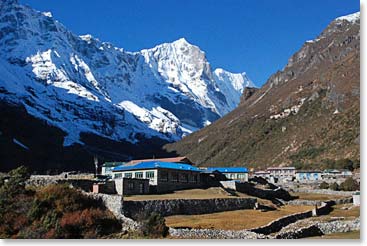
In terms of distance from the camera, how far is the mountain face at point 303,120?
257ft

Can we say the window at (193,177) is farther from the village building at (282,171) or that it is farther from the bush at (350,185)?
the village building at (282,171)

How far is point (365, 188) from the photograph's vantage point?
14750 millimetres

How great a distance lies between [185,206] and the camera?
27.8m

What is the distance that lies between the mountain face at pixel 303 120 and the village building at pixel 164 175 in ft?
104

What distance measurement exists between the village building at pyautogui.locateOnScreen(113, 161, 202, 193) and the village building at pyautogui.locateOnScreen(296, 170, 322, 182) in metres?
31.8

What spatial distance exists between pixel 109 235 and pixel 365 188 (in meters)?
8.89

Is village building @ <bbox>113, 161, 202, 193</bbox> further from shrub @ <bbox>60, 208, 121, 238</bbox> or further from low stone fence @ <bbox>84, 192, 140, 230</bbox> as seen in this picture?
shrub @ <bbox>60, 208, 121, 238</bbox>

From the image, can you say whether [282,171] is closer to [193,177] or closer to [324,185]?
[324,185]

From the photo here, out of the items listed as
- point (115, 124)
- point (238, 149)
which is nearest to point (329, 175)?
point (238, 149)

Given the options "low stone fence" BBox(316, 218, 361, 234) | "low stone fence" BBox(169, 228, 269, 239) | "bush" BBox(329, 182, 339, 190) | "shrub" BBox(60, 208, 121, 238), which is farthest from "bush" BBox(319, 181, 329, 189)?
"low stone fence" BBox(169, 228, 269, 239)

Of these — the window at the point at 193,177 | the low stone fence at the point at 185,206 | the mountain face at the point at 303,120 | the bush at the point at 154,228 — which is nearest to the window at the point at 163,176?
the window at the point at 193,177

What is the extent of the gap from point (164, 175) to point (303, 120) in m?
66.3

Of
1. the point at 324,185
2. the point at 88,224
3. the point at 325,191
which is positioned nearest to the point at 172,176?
the point at 88,224

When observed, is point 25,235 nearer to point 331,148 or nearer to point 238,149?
point 331,148
